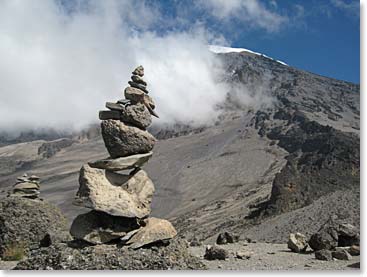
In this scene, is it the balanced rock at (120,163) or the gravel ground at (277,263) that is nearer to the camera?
the balanced rock at (120,163)

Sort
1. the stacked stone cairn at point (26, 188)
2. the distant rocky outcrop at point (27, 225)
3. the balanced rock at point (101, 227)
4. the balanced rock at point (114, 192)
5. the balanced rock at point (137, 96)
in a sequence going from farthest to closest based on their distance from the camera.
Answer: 1. the stacked stone cairn at point (26, 188)
2. the distant rocky outcrop at point (27, 225)
3. the balanced rock at point (137, 96)
4. the balanced rock at point (101, 227)
5. the balanced rock at point (114, 192)

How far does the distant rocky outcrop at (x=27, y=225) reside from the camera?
12.3 metres

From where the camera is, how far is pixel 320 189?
3634 centimetres

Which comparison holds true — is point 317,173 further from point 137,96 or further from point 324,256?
point 137,96

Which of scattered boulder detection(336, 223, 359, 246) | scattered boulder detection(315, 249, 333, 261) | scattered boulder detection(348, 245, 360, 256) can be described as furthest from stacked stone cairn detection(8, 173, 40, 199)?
scattered boulder detection(336, 223, 359, 246)

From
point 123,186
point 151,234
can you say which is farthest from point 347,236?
point 123,186

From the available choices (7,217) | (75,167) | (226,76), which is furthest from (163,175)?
(226,76)

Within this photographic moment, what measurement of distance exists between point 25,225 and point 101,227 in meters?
4.77

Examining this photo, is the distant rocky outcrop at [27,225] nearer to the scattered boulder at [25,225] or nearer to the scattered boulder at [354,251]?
the scattered boulder at [25,225]

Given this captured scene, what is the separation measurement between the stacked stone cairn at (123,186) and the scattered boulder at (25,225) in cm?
379

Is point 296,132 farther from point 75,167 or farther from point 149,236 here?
point 149,236

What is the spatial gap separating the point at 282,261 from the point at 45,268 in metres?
6.07

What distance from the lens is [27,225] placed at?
12609 mm

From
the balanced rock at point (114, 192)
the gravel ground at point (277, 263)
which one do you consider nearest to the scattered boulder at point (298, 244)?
the gravel ground at point (277, 263)
